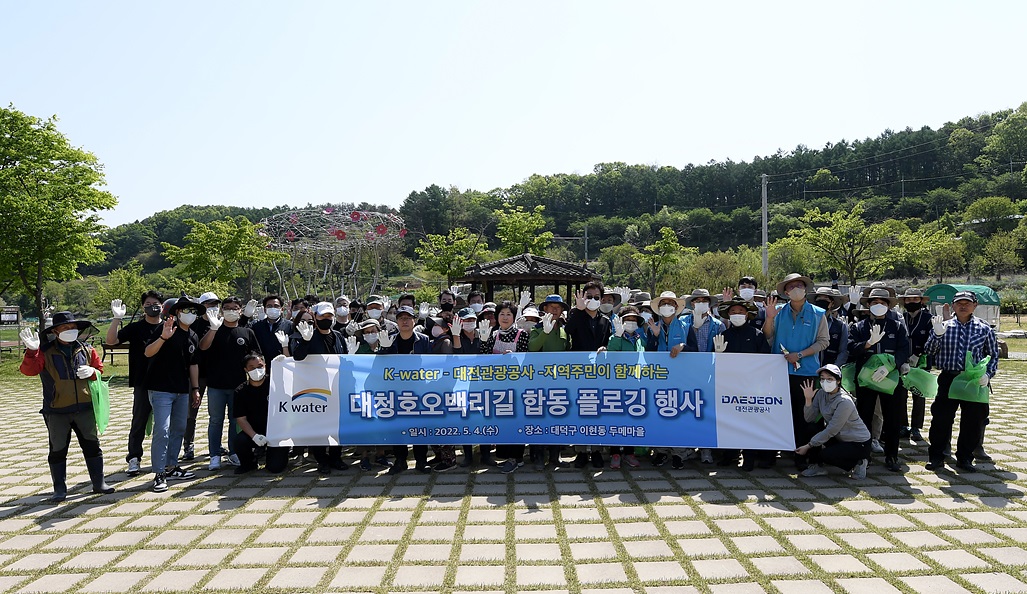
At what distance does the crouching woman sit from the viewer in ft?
17.7

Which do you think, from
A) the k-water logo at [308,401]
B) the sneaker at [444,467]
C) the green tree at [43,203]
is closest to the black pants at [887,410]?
the sneaker at [444,467]

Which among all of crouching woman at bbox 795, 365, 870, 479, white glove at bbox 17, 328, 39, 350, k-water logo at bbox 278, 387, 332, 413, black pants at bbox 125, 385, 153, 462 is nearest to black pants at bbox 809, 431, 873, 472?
crouching woman at bbox 795, 365, 870, 479

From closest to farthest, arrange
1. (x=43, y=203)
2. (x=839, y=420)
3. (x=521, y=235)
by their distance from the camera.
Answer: (x=839, y=420) < (x=43, y=203) < (x=521, y=235)

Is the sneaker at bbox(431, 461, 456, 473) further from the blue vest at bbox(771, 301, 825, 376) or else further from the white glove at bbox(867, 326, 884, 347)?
the white glove at bbox(867, 326, 884, 347)

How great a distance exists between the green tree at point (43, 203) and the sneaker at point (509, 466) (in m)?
15.2

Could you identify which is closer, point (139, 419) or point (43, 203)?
point (139, 419)

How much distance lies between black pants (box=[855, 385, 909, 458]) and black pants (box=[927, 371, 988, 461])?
31 cm

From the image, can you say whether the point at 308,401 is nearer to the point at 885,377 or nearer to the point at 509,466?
the point at 509,466

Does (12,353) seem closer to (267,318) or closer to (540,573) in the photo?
(267,318)

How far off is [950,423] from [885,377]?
76cm

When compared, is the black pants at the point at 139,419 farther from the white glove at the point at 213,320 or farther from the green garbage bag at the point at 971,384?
the green garbage bag at the point at 971,384

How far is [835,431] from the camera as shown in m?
5.42

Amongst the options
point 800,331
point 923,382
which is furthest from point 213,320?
point 923,382

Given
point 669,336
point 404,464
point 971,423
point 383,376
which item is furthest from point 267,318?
point 971,423
